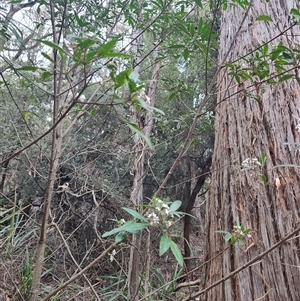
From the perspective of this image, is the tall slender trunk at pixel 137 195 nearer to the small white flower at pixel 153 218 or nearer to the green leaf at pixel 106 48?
the small white flower at pixel 153 218

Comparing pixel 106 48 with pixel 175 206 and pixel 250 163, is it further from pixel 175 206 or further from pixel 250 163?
pixel 250 163

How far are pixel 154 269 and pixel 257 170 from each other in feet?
6.81

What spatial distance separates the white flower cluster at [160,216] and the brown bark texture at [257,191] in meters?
0.41

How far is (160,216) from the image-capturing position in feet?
2.14

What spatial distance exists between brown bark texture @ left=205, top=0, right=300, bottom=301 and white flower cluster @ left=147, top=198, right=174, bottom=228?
0.41 m

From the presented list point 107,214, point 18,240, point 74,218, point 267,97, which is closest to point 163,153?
point 107,214

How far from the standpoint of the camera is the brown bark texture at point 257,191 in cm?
108

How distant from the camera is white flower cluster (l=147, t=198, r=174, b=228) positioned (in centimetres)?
64

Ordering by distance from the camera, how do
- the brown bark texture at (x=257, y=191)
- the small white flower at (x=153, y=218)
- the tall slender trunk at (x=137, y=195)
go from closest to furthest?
1. the small white flower at (x=153, y=218)
2. the brown bark texture at (x=257, y=191)
3. the tall slender trunk at (x=137, y=195)

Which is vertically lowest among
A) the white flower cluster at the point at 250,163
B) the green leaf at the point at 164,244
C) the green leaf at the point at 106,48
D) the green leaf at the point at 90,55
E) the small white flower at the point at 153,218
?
the green leaf at the point at 164,244

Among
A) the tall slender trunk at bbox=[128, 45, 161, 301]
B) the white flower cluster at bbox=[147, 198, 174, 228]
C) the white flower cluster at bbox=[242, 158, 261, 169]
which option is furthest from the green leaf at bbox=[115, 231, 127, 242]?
the tall slender trunk at bbox=[128, 45, 161, 301]

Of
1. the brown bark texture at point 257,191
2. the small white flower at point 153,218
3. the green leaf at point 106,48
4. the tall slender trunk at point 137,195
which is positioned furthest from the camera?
the tall slender trunk at point 137,195

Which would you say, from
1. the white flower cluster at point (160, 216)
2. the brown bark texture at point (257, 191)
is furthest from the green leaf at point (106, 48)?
the brown bark texture at point (257, 191)

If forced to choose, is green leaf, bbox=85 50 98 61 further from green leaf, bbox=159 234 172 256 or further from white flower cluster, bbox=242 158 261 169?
white flower cluster, bbox=242 158 261 169
